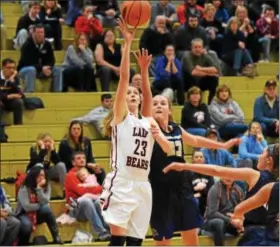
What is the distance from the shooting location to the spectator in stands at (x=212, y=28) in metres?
15.2

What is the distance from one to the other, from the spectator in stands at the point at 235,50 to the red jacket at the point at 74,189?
448 centimetres

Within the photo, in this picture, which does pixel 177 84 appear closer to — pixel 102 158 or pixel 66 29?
pixel 102 158

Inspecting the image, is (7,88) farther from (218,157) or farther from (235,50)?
(235,50)

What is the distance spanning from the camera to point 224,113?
13086 mm

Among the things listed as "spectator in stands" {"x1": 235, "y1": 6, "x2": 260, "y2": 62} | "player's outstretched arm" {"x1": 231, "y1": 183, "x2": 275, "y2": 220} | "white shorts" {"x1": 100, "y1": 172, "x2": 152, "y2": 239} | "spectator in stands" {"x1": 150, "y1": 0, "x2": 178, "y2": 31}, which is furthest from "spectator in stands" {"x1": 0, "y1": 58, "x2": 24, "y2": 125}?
"player's outstretched arm" {"x1": 231, "y1": 183, "x2": 275, "y2": 220}

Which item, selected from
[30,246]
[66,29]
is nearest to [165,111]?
[30,246]

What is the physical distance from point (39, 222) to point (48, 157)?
3.38 feet

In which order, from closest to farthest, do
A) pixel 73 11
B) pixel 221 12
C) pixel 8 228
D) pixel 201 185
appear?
pixel 8 228 → pixel 201 185 → pixel 73 11 → pixel 221 12

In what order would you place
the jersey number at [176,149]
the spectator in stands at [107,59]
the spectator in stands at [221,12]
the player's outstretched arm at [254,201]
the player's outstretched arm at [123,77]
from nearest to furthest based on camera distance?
the player's outstretched arm at [254,201] < the player's outstretched arm at [123,77] < the jersey number at [176,149] < the spectator in stands at [107,59] < the spectator in stands at [221,12]

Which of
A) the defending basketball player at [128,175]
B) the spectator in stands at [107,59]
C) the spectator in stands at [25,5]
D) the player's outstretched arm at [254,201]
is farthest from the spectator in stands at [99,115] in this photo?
the player's outstretched arm at [254,201]

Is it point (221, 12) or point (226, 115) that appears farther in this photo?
point (221, 12)

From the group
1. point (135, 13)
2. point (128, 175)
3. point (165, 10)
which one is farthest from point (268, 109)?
point (128, 175)

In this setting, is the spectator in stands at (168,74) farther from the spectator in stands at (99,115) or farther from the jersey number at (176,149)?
the jersey number at (176,149)

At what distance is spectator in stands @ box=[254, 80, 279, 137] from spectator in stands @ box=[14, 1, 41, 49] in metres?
3.69
